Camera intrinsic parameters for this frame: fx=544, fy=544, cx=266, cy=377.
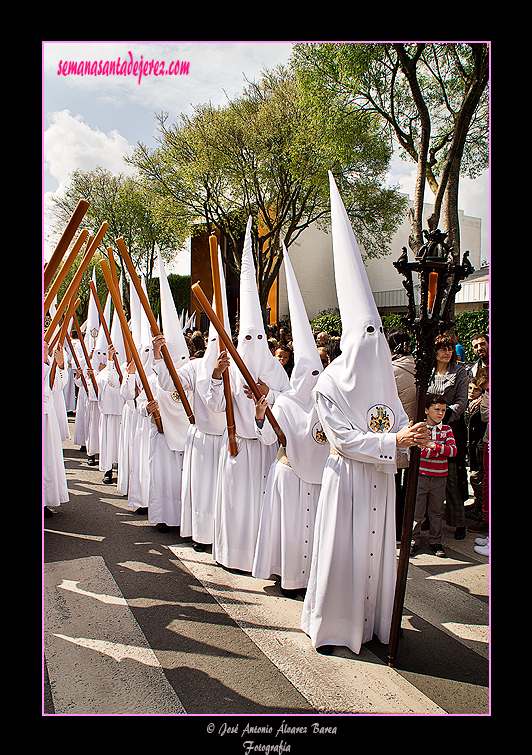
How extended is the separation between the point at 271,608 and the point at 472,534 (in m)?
2.75

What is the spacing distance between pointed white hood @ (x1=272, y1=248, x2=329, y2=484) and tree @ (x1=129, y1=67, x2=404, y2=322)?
11.8 meters

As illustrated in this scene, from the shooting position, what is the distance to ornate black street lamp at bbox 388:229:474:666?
2895 mm

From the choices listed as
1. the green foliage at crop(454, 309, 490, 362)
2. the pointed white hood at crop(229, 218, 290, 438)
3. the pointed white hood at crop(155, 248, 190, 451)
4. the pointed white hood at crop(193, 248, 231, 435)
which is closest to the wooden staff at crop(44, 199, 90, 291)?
the pointed white hood at crop(229, 218, 290, 438)

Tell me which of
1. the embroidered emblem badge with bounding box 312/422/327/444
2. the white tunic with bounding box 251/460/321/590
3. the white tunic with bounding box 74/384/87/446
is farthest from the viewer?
the white tunic with bounding box 74/384/87/446

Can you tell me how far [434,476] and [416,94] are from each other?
25.9 ft

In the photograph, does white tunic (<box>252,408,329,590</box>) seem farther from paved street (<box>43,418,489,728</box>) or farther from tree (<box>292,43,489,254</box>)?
tree (<box>292,43,489,254</box>)

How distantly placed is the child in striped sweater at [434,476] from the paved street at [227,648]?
0.77ft

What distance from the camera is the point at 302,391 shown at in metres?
4.08

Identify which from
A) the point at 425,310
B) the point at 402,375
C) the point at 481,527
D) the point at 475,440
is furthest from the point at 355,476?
the point at 475,440

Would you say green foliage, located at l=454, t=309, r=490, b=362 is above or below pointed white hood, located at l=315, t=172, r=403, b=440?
above

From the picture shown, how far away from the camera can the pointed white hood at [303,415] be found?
4.00 m

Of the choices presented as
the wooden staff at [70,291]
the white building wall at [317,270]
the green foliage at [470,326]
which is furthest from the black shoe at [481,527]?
the white building wall at [317,270]
